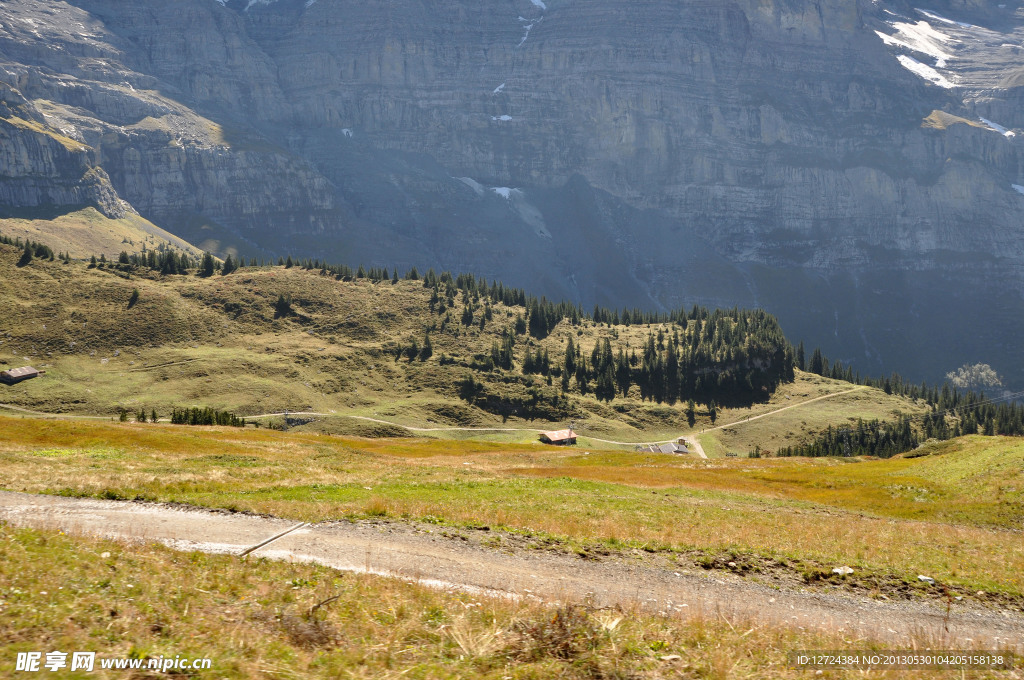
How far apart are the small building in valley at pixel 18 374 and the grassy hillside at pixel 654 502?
116 meters

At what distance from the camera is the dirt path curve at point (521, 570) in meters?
18.7

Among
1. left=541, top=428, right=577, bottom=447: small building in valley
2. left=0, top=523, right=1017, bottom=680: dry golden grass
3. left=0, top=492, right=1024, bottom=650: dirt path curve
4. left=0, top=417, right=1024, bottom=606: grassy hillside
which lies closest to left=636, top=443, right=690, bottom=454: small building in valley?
left=541, top=428, right=577, bottom=447: small building in valley

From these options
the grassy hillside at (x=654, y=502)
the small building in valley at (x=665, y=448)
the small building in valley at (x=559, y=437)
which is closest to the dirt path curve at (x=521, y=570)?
the grassy hillside at (x=654, y=502)

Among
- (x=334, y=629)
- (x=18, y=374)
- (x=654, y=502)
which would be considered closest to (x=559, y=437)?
(x=18, y=374)

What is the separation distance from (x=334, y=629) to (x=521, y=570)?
8387 millimetres

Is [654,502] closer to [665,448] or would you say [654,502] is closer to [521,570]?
[521,570]

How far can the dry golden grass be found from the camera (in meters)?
12.0

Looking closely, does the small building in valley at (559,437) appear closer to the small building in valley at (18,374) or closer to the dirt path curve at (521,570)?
the small building in valley at (18,374)

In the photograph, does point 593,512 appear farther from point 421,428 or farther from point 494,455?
point 421,428

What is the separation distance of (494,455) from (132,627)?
86.8 meters

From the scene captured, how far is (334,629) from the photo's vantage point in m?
13.8

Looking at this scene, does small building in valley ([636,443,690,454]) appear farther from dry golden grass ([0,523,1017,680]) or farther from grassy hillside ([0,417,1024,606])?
dry golden grass ([0,523,1017,680])

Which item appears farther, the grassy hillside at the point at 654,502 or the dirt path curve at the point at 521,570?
the grassy hillside at the point at 654,502

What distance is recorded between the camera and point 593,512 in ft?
110
